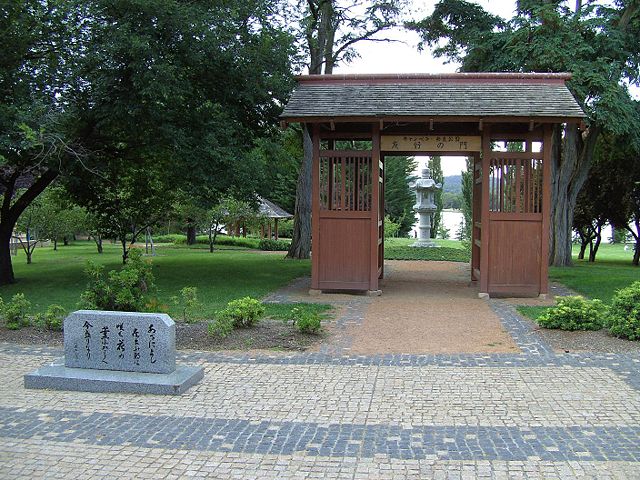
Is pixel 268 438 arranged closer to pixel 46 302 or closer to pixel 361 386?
pixel 361 386

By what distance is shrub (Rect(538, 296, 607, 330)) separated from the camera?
32.0 feet

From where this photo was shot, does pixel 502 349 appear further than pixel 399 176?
No

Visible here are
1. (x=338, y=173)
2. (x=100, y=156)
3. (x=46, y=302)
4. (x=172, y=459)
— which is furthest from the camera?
(x=100, y=156)

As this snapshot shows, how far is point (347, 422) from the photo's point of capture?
19.7 ft

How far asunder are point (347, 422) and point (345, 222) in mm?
8502

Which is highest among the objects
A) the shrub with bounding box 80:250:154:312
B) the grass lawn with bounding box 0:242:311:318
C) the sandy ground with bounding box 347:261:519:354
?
the shrub with bounding box 80:250:154:312

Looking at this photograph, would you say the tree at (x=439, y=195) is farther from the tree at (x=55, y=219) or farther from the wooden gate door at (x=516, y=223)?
the wooden gate door at (x=516, y=223)

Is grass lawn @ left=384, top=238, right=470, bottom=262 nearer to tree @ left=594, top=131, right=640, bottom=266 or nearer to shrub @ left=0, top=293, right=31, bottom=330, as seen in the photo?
tree @ left=594, top=131, right=640, bottom=266

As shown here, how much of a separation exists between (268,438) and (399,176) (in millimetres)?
52786

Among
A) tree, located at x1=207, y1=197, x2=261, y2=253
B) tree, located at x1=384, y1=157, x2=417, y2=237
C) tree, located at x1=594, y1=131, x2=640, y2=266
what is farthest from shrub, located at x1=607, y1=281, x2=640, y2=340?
tree, located at x1=384, y1=157, x2=417, y2=237

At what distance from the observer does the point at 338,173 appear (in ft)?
47.6

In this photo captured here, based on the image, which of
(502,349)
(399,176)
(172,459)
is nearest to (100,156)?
(502,349)

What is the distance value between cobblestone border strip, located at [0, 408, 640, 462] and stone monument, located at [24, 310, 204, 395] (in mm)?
876

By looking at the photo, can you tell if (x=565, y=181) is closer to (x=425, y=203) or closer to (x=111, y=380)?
(x=425, y=203)
